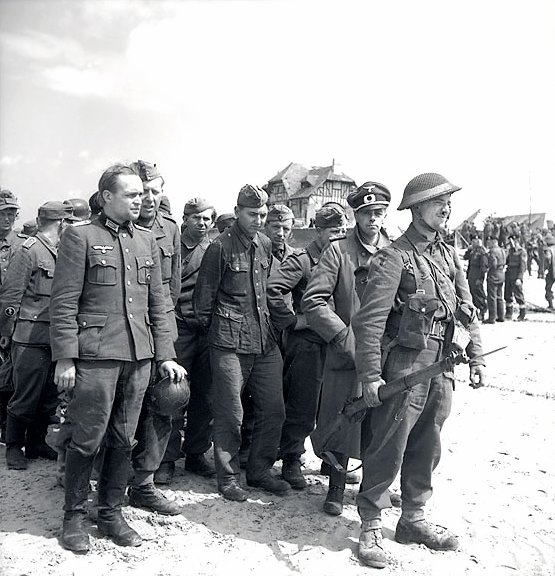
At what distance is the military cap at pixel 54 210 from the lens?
18.9 ft

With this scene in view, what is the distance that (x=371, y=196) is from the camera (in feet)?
15.5

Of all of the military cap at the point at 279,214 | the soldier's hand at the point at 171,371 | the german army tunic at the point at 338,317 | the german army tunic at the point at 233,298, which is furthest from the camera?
the military cap at the point at 279,214

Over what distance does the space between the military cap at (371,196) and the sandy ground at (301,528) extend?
2.38 meters

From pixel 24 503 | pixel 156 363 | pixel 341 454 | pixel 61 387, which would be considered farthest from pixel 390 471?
pixel 24 503

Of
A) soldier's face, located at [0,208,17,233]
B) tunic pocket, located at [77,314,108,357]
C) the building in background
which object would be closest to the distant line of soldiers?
tunic pocket, located at [77,314,108,357]

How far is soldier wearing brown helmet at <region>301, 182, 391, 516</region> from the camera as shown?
14.7ft

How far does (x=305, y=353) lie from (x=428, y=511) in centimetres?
158

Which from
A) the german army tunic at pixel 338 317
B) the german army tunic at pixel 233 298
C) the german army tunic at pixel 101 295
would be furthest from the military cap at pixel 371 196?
the german army tunic at pixel 101 295

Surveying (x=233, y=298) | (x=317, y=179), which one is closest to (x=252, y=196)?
(x=233, y=298)

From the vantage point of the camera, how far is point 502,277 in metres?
17.8

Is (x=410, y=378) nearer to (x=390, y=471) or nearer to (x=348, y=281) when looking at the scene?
(x=390, y=471)

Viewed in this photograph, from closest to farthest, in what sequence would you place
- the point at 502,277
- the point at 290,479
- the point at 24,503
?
the point at 24,503
the point at 290,479
the point at 502,277

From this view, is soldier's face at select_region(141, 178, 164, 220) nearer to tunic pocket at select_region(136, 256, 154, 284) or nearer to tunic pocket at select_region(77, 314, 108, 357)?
tunic pocket at select_region(136, 256, 154, 284)

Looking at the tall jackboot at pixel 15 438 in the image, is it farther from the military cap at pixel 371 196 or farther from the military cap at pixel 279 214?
the military cap at pixel 371 196
